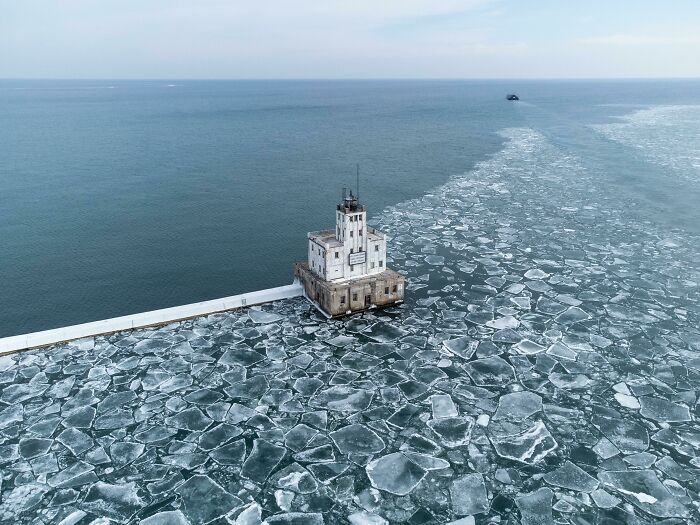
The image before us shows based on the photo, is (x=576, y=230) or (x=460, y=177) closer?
(x=576, y=230)

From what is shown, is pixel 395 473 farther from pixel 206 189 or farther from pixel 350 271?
pixel 206 189

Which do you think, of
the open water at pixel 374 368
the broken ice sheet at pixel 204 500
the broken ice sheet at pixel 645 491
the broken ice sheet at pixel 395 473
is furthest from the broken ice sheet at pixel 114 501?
the broken ice sheet at pixel 645 491

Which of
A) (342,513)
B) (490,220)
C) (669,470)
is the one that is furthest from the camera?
(490,220)

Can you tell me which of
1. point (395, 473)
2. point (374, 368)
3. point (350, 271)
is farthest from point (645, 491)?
point (350, 271)

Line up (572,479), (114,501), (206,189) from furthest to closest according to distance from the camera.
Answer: (206,189) < (572,479) < (114,501)

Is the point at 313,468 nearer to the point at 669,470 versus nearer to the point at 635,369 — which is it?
the point at 669,470

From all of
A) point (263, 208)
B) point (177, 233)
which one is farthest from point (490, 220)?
point (177, 233)

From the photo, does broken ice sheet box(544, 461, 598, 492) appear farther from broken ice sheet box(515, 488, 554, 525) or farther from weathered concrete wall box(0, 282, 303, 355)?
weathered concrete wall box(0, 282, 303, 355)
